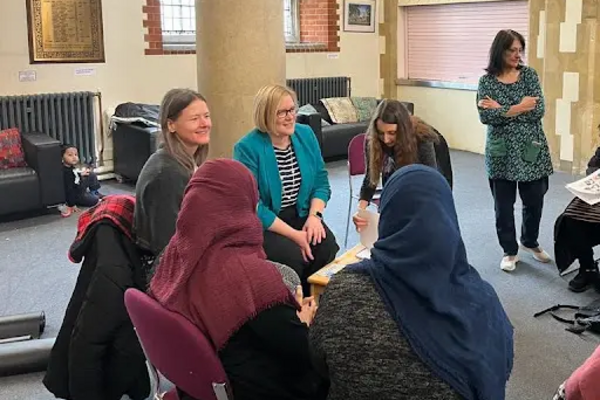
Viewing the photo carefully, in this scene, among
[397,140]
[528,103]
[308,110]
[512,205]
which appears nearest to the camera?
→ [397,140]

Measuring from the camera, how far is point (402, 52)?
33.3ft

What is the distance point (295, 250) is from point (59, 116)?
466 cm

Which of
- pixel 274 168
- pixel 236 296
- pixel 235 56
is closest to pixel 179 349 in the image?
pixel 236 296

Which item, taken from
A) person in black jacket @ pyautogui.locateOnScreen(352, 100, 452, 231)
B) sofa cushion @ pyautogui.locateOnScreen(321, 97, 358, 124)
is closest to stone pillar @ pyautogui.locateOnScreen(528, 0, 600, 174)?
sofa cushion @ pyautogui.locateOnScreen(321, 97, 358, 124)

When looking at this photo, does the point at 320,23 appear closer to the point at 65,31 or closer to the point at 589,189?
the point at 65,31

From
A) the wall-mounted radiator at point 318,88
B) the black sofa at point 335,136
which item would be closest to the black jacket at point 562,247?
the black sofa at point 335,136

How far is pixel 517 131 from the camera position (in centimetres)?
453

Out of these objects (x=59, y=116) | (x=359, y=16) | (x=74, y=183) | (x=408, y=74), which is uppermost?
(x=359, y=16)

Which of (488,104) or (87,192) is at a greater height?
(488,104)

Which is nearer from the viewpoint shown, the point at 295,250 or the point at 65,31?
the point at 295,250

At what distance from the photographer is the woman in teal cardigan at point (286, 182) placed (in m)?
3.46

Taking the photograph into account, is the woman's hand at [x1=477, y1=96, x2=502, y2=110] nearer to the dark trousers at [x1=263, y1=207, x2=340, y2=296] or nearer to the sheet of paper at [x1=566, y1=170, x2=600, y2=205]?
the sheet of paper at [x1=566, y1=170, x2=600, y2=205]

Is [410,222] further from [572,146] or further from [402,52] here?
[402,52]

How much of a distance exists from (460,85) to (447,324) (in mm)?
7965
